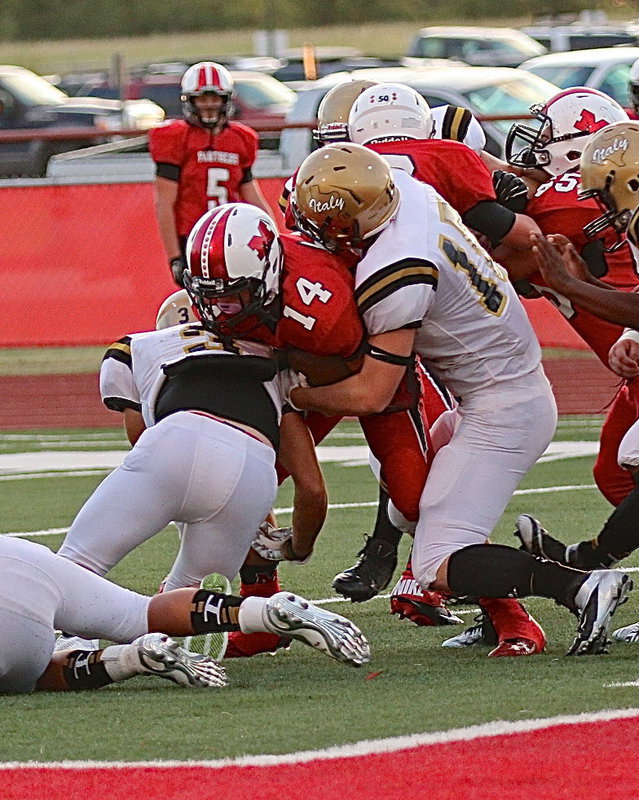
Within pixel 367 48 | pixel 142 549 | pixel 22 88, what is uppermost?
pixel 142 549

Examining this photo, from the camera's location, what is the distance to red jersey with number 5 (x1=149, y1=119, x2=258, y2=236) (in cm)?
936

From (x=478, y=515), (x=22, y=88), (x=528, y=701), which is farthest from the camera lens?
(x=22, y=88)

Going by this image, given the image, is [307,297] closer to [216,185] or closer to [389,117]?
[389,117]

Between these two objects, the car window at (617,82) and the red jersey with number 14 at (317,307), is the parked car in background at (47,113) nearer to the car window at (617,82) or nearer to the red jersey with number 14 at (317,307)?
the car window at (617,82)

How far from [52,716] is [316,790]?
2.90 ft

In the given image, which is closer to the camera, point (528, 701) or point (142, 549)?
point (528, 701)

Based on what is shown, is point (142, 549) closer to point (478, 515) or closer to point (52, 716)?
point (478, 515)

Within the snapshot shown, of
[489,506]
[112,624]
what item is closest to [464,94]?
[489,506]

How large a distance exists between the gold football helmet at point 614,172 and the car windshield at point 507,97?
997cm

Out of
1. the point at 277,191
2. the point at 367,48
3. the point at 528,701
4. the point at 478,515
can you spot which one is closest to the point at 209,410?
the point at 478,515

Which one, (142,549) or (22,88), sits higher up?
Result: (142,549)

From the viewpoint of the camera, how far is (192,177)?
938 cm

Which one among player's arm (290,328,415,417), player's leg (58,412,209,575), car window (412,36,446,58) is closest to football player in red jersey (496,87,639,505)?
player's arm (290,328,415,417)

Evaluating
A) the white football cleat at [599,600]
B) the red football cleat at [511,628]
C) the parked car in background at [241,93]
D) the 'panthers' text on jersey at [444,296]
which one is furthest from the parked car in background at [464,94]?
the white football cleat at [599,600]
